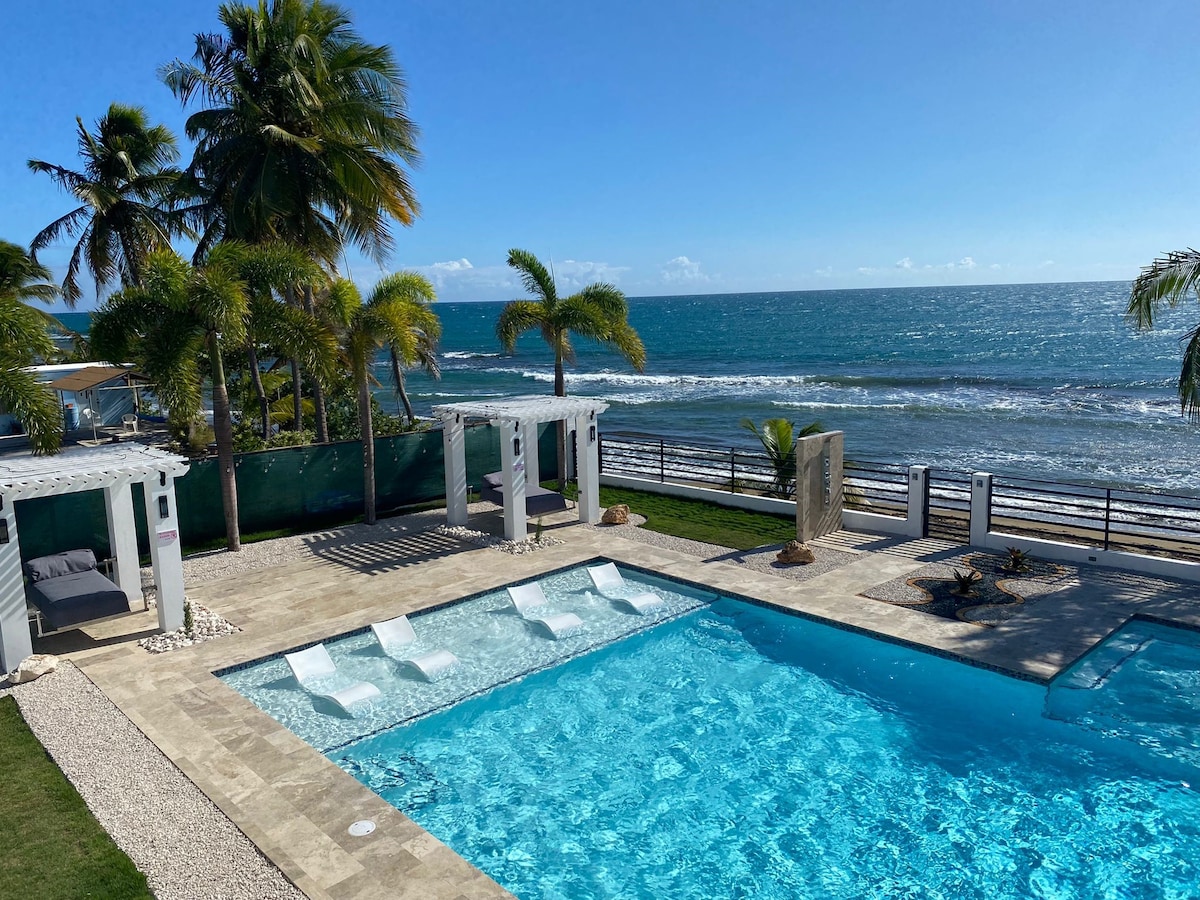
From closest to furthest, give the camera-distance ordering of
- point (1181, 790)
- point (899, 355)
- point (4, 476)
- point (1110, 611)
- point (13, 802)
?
point (13, 802) < point (1181, 790) < point (4, 476) < point (1110, 611) < point (899, 355)

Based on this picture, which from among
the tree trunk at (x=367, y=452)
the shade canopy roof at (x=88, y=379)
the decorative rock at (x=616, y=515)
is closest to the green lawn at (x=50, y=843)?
the tree trunk at (x=367, y=452)

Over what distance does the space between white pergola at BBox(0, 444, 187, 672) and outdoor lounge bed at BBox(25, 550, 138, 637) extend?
17.6 inches

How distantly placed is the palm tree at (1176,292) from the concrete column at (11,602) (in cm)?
1535

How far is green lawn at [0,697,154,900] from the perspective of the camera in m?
6.13

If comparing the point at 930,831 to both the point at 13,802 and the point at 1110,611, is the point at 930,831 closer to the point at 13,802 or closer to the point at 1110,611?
the point at 1110,611

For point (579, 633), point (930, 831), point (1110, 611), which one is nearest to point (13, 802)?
point (579, 633)

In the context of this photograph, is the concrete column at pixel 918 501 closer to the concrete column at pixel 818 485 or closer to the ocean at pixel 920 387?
the concrete column at pixel 818 485

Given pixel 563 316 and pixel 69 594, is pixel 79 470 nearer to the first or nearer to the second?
pixel 69 594

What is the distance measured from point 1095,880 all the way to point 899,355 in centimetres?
6955

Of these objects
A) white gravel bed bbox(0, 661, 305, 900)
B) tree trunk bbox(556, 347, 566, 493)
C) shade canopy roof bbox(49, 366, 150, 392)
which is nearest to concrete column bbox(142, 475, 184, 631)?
white gravel bed bbox(0, 661, 305, 900)

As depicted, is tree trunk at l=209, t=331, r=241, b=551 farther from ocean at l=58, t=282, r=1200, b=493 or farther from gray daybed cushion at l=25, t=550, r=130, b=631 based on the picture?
ocean at l=58, t=282, r=1200, b=493

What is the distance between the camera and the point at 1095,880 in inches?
267

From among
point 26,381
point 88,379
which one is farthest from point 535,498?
point 88,379

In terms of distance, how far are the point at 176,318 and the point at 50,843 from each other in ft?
28.8
